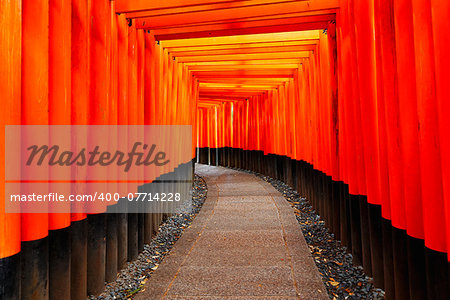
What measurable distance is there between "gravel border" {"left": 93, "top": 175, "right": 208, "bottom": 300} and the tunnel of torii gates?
0.49ft

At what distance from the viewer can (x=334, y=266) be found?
3.90 meters

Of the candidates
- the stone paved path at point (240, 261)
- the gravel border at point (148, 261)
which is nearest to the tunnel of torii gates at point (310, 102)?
the gravel border at point (148, 261)

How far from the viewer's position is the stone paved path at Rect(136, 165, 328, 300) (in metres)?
3.16

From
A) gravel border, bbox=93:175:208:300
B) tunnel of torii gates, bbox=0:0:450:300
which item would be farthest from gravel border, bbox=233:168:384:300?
gravel border, bbox=93:175:208:300

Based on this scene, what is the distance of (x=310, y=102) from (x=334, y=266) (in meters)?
3.93

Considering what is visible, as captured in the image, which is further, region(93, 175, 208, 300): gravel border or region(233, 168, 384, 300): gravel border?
region(93, 175, 208, 300): gravel border

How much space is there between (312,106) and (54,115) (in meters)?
5.22

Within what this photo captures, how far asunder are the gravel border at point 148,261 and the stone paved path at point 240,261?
0.26 metres

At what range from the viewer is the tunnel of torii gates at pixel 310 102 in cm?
195

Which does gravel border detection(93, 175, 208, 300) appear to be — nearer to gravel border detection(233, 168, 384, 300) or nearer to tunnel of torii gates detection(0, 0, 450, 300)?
tunnel of torii gates detection(0, 0, 450, 300)

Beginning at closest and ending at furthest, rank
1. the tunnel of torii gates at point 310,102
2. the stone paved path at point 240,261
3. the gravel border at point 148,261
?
1. the tunnel of torii gates at point 310,102
2. the stone paved path at point 240,261
3. the gravel border at point 148,261

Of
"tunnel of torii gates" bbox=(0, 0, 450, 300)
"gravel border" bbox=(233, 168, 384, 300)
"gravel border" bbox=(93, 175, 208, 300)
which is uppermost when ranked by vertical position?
"tunnel of torii gates" bbox=(0, 0, 450, 300)

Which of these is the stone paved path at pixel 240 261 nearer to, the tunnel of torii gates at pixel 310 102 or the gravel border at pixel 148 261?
the gravel border at pixel 148 261

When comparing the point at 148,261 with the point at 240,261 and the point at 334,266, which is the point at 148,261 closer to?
the point at 240,261
